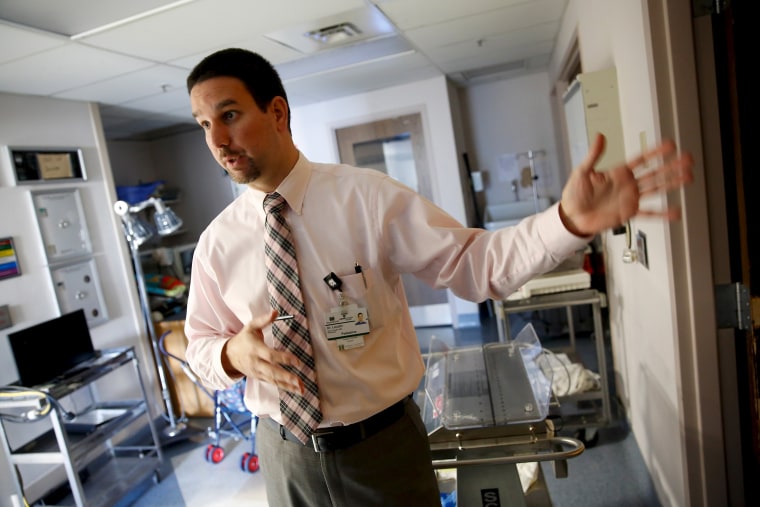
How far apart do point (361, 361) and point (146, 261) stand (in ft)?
13.2

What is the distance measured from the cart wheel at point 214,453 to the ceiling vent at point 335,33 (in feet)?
8.85

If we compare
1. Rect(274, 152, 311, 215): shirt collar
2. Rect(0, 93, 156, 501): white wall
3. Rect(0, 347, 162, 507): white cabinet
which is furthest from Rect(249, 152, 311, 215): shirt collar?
Rect(0, 93, 156, 501): white wall

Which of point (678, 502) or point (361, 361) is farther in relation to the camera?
point (678, 502)

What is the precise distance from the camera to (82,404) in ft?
10.7

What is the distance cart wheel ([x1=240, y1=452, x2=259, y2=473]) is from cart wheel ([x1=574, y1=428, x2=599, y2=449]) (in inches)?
74.6

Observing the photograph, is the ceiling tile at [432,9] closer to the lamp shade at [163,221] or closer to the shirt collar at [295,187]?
the shirt collar at [295,187]

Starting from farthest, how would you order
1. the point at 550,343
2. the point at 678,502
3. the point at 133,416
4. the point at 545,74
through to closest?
1. the point at 545,74
2. the point at 550,343
3. the point at 133,416
4. the point at 678,502

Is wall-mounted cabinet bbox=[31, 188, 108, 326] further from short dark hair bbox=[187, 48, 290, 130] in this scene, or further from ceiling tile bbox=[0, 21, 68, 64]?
short dark hair bbox=[187, 48, 290, 130]

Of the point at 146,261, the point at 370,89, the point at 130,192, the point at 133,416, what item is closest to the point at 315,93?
the point at 370,89

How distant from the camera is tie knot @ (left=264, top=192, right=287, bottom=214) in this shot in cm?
111

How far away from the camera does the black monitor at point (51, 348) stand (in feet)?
8.53

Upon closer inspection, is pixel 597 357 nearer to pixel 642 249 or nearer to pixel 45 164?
pixel 642 249

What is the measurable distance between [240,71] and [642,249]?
1.51 meters

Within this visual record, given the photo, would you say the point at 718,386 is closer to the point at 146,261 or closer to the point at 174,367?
the point at 174,367
